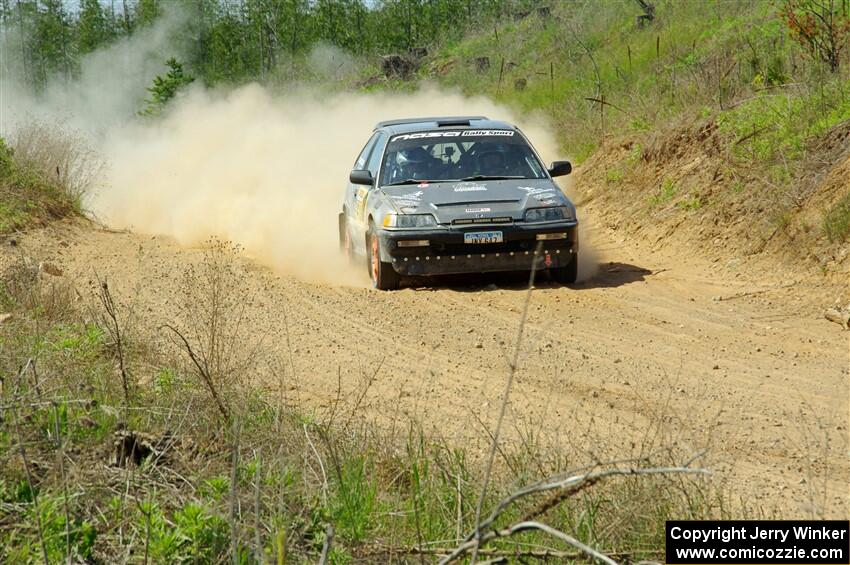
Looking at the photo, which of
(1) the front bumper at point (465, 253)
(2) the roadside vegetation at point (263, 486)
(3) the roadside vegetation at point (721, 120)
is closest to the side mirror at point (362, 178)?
(1) the front bumper at point (465, 253)

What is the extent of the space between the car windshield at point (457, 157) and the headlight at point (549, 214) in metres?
0.88

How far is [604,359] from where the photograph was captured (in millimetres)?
8234

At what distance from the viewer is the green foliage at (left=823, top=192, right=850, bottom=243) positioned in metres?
11.0

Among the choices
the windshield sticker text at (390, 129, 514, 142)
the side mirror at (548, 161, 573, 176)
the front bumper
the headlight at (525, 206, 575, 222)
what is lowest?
the front bumper

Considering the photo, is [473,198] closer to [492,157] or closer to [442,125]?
[492,157]

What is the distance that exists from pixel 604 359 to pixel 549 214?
319 centimetres

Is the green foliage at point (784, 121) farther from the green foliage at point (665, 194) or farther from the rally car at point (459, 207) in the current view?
the rally car at point (459, 207)

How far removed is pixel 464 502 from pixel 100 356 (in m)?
3.42

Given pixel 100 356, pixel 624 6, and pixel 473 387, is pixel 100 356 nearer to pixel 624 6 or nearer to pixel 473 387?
pixel 473 387

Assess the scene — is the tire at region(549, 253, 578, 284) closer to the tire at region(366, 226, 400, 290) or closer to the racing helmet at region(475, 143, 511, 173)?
the racing helmet at region(475, 143, 511, 173)

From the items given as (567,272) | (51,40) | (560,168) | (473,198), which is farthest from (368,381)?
(51,40)

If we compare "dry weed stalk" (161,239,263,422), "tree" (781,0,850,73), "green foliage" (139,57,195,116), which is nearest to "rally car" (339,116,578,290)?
"dry weed stalk" (161,239,263,422)

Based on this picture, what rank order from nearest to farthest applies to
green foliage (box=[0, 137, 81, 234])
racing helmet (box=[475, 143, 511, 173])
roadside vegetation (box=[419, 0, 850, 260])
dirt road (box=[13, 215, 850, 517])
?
dirt road (box=[13, 215, 850, 517]) → racing helmet (box=[475, 143, 511, 173]) → roadside vegetation (box=[419, 0, 850, 260]) → green foliage (box=[0, 137, 81, 234])

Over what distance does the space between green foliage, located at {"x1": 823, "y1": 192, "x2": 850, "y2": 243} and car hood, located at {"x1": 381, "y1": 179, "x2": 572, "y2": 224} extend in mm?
2619
